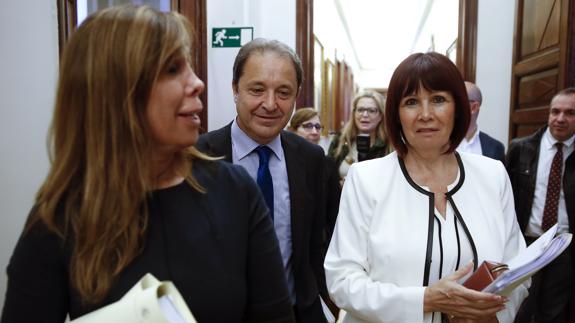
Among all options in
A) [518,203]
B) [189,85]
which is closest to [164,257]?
[189,85]

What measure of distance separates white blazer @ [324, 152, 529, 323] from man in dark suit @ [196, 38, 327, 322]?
0.13 meters

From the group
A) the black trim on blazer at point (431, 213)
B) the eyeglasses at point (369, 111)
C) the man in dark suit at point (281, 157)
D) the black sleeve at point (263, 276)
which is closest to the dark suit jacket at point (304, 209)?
the man in dark suit at point (281, 157)

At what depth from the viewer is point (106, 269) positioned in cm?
82

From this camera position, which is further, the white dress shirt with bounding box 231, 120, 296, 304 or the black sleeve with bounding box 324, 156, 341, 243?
the black sleeve with bounding box 324, 156, 341, 243

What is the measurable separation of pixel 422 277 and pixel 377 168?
1.19ft

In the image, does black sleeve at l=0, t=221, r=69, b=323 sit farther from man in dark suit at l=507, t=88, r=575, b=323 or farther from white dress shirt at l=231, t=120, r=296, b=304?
man in dark suit at l=507, t=88, r=575, b=323

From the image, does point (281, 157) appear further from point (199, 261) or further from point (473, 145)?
point (473, 145)

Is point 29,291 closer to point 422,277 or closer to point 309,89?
point 422,277

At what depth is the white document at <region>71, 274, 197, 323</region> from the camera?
26.6 inches

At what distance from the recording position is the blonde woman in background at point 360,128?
132 inches

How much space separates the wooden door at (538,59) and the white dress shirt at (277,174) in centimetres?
248

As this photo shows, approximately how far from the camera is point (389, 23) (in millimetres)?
10438

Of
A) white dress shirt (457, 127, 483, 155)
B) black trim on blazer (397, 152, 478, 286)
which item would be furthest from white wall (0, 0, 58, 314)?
white dress shirt (457, 127, 483, 155)

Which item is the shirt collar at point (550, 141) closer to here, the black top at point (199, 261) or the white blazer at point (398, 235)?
the white blazer at point (398, 235)
